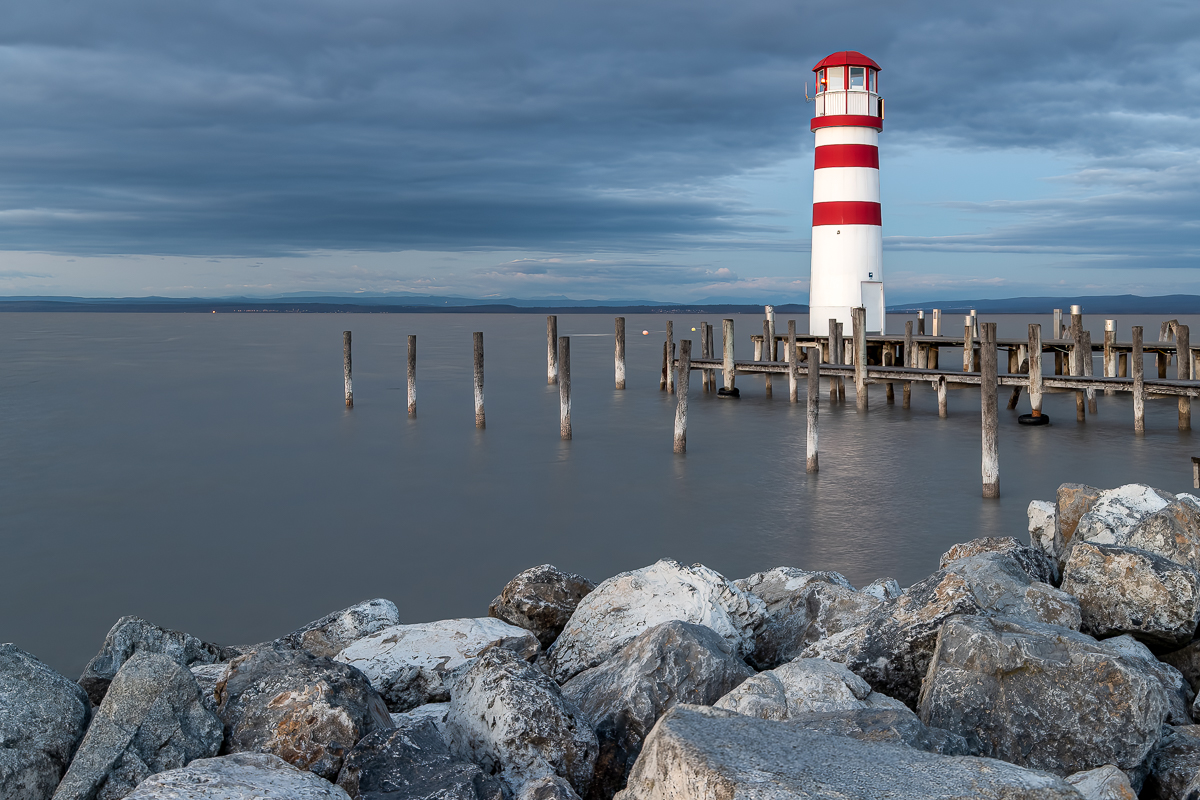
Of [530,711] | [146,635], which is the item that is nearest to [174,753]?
[530,711]

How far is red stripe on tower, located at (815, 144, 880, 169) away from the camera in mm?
23859

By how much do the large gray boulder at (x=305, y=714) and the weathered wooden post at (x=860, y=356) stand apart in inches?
693

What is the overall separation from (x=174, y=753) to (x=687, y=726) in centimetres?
220

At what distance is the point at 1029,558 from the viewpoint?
5.82 metres

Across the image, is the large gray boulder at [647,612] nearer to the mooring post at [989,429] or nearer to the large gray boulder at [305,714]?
the large gray boulder at [305,714]

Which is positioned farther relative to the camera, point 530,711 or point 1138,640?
point 1138,640

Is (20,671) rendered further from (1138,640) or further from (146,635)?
(1138,640)

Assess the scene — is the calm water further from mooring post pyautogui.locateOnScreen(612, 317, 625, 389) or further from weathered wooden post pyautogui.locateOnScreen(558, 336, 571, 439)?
mooring post pyautogui.locateOnScreen(612, 317, 625, 389)

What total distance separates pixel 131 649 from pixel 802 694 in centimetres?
383

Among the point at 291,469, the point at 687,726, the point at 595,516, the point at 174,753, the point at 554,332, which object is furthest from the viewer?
the point at 554,332

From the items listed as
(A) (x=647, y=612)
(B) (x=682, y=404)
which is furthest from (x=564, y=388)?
(A) (x=647, y=612)

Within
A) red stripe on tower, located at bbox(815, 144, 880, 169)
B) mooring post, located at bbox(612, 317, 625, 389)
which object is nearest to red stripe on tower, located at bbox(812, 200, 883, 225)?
red stripe on tower, located at bbox(815, 144, 880, 169)

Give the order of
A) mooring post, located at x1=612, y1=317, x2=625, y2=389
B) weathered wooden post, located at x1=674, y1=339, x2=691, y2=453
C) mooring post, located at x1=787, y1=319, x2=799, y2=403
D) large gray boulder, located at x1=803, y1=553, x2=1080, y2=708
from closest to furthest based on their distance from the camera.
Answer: large gray boulder, located at x1=803, y1=553, x2=1080, y2=708 → weathered wooden post, located at x1=674, y1=339, x2=691, y2=453 → mooring post, located at x1=787, y1=319, x2=799, y2=403 → mooring post, located at x1=612, y1=317, x2=625, y2=389

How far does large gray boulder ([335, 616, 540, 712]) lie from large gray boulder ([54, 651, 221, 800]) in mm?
1210
